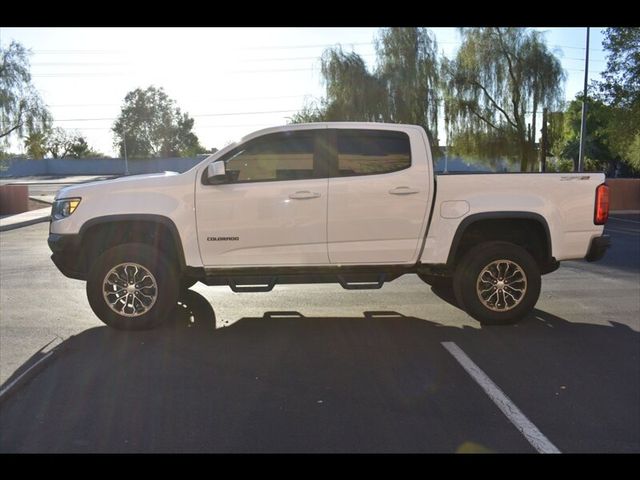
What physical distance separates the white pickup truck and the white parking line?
42.9 inches

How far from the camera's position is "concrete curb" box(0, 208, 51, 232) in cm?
1671

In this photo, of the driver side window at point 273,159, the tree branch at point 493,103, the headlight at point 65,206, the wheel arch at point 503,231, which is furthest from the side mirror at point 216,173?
the tree branch at point 493,103

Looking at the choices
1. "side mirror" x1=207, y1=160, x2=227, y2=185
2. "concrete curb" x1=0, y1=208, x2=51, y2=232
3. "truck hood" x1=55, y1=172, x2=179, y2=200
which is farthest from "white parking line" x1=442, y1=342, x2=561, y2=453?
"concrete curb" x1=0, y1=208, x2=51, y2=232

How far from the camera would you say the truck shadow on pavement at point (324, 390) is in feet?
10.8

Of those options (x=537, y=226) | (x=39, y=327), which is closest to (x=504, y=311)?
(x=537, y=226)

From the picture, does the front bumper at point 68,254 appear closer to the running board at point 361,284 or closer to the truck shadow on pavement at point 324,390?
the truck shadow on pavement at point 324,390

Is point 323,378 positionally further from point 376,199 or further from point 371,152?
point 371,152

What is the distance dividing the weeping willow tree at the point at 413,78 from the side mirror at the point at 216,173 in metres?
26.6

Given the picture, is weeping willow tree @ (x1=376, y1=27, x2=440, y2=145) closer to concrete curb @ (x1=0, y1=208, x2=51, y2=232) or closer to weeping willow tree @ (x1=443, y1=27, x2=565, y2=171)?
weeping willow tree @ (x1=443, y1=27, x2=565, y2=171)
